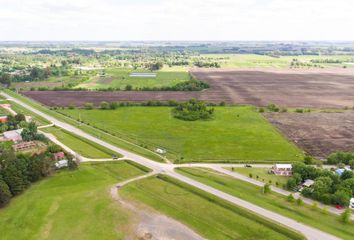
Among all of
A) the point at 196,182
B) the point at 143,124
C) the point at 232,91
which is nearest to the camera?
the point at 196,182

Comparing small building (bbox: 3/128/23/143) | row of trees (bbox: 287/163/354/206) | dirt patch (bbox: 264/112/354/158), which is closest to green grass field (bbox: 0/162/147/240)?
small building (bbox: 3/128/23/143)

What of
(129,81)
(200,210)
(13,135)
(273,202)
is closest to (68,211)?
(200,210)

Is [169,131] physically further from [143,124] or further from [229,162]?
[229,162]

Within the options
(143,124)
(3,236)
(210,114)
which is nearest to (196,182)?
(3,236)

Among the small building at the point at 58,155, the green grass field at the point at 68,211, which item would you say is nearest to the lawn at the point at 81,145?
the small building at the point at 58,155

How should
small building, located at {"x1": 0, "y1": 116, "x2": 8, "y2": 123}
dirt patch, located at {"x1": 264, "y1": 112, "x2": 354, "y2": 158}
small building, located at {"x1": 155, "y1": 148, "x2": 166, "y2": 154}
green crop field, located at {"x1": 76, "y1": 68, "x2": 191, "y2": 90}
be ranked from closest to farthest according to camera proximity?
small building, located at {"x1": 155, "y1": 148, "x2": 166, "y2": 154}, dirt patch, located at {"x1": 264, "y1": 112, "x2": 354, "y2": 158}, small building, located at {"x1": 0, "y1": 116, "x2": 8, "y2": 123}, green crop field, located at {"x1": 76, "y1": 68, "x2": 191, "y2": 90}

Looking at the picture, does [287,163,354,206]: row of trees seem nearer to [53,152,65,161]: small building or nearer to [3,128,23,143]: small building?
[53,152,65,161]: small building
